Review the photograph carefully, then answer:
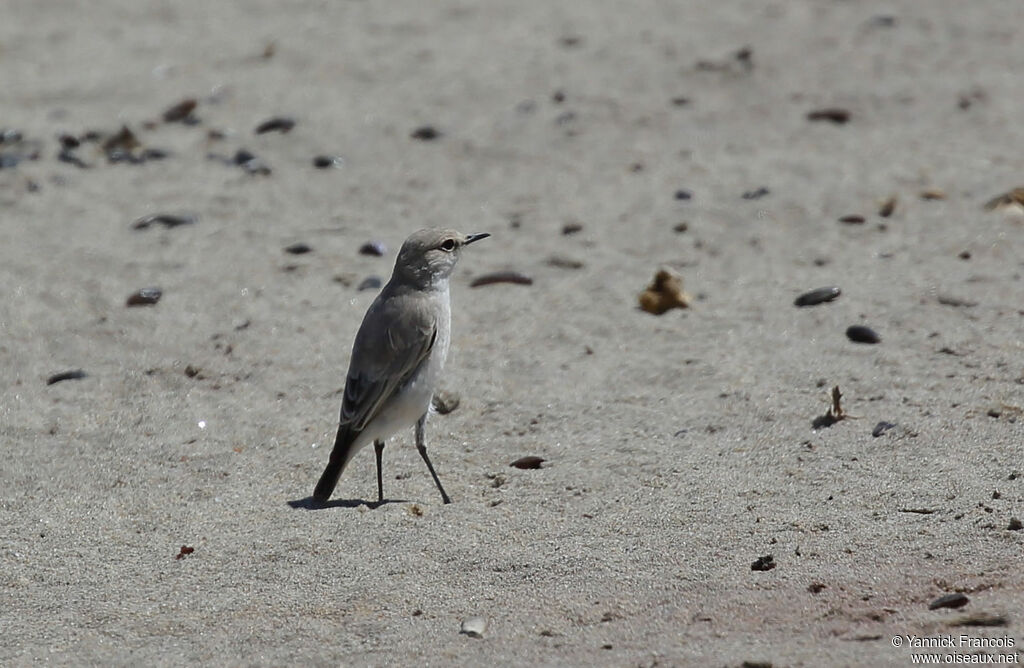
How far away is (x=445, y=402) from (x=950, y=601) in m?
3.26

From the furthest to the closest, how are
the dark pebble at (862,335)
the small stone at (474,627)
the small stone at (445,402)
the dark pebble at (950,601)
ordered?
1. the dark pebble at (862,335)
2. the small stone at (445,402)
3. the small stone at (474,627)
4. the dark pebble at (950,601)

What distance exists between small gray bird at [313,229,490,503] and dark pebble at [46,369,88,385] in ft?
6.76

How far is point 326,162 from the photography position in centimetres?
1091

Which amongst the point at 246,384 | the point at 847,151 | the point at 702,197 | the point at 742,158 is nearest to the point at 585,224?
the point at 702,197

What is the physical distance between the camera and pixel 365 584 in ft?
17.5

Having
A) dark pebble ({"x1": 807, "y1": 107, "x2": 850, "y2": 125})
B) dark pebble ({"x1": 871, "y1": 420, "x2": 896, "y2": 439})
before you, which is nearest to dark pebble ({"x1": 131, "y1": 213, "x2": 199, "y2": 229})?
dark pebble ({"x1": 807, "y1": 107, "x2": 850, "y2": 125})

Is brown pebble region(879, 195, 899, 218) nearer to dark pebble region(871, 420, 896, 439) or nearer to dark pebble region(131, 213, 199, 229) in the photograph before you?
dark pebble region(871, 420, 896, 439)

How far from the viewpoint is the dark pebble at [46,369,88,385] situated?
25.4 feet

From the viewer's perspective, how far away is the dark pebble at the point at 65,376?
304 inches

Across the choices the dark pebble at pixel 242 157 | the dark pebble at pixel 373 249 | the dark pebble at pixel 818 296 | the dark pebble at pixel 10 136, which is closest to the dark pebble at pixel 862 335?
the dark pebble at pixel 818 296

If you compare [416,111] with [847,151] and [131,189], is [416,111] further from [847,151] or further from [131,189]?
[847,151]

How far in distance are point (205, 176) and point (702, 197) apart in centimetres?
399

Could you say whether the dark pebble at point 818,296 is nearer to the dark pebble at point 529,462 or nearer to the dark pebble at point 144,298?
the dark pebble at point 529,462

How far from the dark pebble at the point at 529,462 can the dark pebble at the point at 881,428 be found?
5.25 ft
